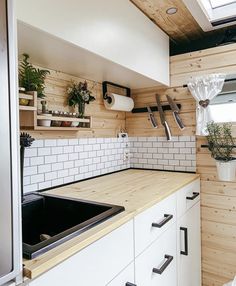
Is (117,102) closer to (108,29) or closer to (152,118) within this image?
(152,118)

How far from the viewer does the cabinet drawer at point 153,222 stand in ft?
3.60

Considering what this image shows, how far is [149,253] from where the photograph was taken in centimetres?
119

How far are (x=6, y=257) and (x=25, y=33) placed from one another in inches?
33.7

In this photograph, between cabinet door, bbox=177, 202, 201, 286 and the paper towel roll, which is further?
the paper towel roll

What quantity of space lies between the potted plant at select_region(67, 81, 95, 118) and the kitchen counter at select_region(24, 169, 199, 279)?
50cm

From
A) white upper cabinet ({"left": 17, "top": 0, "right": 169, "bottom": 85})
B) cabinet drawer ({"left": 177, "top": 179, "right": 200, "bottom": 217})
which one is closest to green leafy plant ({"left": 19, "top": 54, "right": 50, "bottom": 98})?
white upper cabinet ({"left": 17, "top": 0, "right": 169, "bottom": 85})

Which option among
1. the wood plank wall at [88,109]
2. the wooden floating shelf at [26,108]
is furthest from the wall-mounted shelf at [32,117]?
the wood plank wall at [88,109]

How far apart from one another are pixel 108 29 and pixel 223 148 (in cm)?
120

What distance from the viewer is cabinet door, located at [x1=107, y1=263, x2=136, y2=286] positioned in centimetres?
92

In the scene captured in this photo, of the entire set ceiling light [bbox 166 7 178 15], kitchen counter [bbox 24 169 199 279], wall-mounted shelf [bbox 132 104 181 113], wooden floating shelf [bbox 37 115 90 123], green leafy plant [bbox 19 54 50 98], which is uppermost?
ceiling light [bbox 166 7 178 15]

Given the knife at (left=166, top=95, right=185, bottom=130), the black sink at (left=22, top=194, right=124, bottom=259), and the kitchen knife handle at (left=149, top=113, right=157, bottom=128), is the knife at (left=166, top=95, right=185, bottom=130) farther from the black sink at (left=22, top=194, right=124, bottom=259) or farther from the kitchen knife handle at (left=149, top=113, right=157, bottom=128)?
the black sink at (left=22, top=194, right=124, bottom=259)

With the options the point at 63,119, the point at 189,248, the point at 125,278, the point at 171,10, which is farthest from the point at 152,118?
the point at 125,278

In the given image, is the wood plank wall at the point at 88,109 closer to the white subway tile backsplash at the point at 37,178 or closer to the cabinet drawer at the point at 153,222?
the white subway tile backsplash at the point at 37,178

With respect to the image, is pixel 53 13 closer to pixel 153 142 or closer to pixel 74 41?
pixel 74 41
